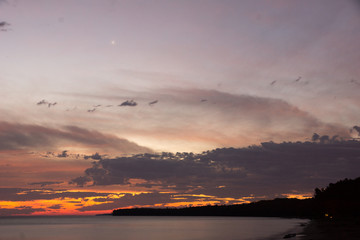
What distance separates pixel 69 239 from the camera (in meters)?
147

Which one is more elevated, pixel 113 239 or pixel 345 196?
pixel 345 196

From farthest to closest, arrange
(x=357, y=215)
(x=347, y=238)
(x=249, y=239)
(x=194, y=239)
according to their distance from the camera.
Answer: (x=357, y=215)
(x=194, y=239)
(x=249, y=239)
(x=347, y=238)

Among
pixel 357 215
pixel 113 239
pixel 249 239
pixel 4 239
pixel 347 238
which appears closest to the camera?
pixel 347 238

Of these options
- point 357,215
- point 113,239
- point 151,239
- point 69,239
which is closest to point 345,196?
point 357,215

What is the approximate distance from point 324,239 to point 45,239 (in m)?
106

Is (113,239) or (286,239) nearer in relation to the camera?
(286,239)

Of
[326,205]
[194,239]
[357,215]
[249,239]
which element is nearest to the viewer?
[249,239]

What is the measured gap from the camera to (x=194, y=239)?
437 ft

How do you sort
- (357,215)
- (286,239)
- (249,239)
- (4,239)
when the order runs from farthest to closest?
(357,215) < (4,239) < (249,239) < (286,239)

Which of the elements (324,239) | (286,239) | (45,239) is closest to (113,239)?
(45,239)

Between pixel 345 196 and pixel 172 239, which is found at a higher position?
pixel 345 196

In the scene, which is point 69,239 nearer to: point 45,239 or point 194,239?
point 45,239

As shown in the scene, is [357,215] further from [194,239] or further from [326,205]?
[194,239]

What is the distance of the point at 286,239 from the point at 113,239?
70.7 m
